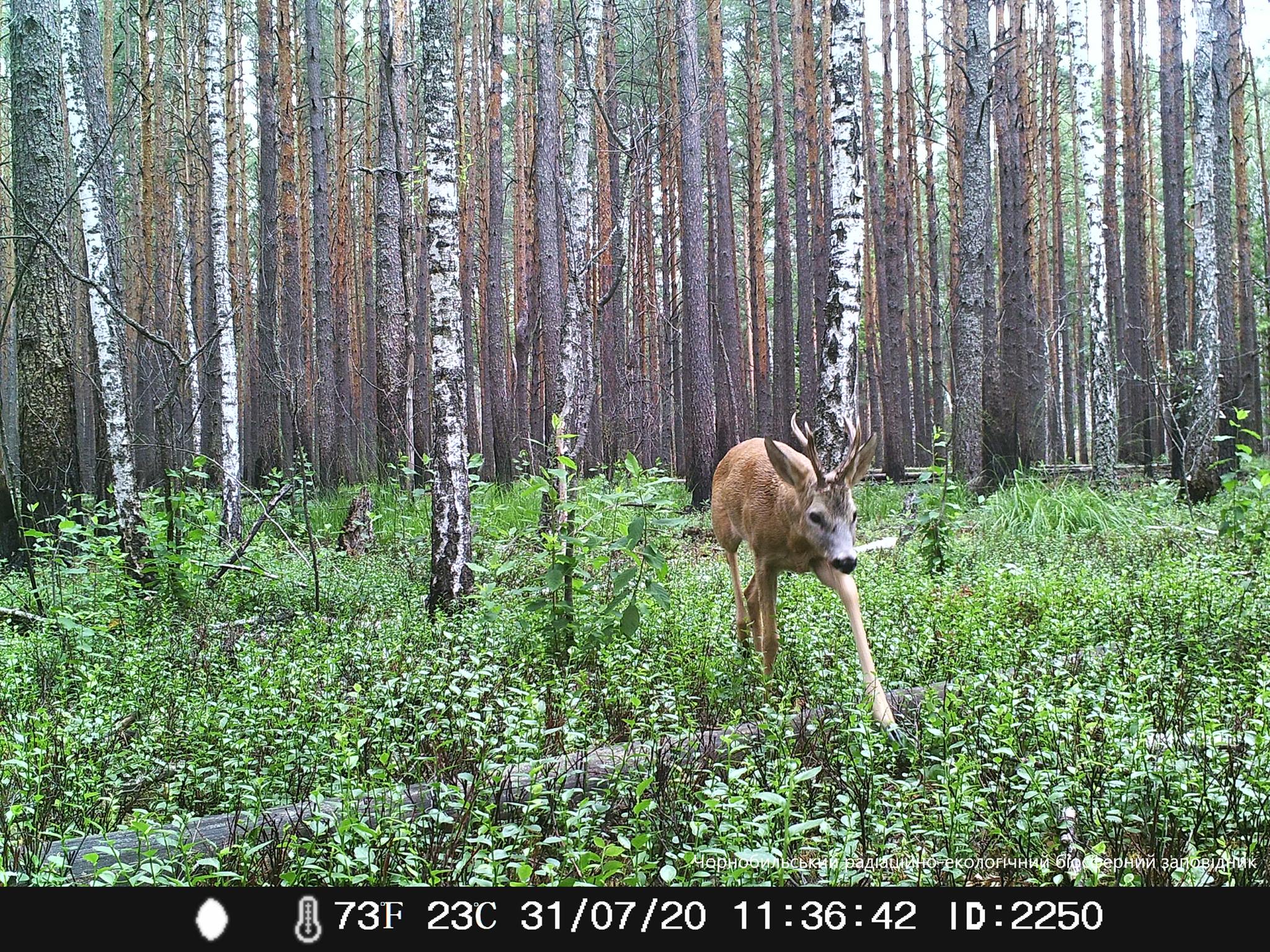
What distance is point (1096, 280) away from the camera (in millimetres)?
15852

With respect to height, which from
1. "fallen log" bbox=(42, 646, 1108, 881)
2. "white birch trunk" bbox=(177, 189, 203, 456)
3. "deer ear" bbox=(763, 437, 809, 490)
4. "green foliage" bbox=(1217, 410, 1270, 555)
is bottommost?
"fallen log" bbox=(42, 646, 1108, 881)

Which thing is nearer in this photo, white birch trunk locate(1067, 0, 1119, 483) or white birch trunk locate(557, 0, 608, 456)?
white birch trunk locate(557, 0, 608, 456)

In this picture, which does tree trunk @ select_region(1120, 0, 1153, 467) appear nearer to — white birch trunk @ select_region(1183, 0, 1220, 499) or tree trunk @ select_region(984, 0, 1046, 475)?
tree trunk @ select_region(984, 0, 1046, 475)

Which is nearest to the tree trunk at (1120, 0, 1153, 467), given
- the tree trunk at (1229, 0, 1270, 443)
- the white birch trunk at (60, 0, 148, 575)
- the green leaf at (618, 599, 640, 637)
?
the tree trunk at (1229, 0, 1270, 443)

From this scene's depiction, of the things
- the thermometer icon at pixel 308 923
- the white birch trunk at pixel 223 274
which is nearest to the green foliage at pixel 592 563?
the thermometer icon at pixel 308 923

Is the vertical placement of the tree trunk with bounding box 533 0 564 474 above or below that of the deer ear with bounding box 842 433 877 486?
above

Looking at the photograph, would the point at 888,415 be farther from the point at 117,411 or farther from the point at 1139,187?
the point at 117,411

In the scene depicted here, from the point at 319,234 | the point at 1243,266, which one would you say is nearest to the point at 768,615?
the point at 319,234

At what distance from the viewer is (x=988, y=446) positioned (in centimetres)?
1544

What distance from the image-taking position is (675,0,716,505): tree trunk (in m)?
16.9

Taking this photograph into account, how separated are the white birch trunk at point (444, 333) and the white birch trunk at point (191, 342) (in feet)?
6.45

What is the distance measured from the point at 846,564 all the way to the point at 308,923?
10.6 ft

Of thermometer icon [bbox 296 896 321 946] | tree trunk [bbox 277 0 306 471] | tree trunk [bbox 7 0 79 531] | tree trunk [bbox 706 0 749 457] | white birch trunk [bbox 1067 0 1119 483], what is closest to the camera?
thermometer icon [bbox 296 896 321 946]

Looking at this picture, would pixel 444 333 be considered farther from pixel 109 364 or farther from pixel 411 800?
pixel 411 800
